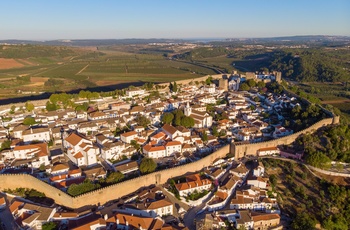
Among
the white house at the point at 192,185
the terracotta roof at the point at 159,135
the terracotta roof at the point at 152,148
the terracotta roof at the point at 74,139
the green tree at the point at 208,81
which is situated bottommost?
the white house at the point at 192,185

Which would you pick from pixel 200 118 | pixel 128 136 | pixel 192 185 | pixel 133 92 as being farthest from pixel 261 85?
pixel 192 185

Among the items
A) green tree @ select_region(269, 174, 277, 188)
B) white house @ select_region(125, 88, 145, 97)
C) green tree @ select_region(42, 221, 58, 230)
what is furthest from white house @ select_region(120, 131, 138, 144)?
white house @ select_region(125, 88, 145, 97)

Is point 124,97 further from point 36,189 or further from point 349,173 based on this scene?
point 349,173

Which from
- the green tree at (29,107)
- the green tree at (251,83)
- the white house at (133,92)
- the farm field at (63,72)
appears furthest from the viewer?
the farm field at (63,72)

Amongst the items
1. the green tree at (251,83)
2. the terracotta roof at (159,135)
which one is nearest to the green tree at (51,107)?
the terracotta roof at (159,135)

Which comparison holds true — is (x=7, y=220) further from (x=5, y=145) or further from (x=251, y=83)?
(x=251, y=83)

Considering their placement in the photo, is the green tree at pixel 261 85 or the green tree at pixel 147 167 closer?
the green tree at pixel 147 167

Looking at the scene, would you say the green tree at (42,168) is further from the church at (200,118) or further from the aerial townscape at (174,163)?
the church at (200,118)
